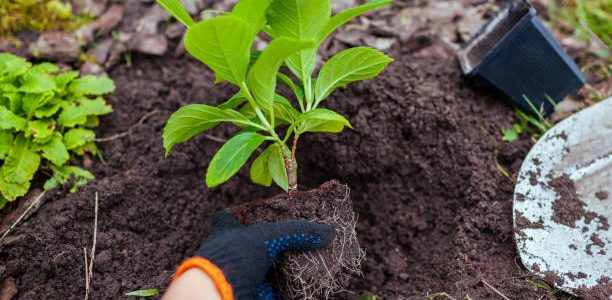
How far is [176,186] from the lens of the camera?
2.11 metres

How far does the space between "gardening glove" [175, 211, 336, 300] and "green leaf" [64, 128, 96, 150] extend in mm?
813

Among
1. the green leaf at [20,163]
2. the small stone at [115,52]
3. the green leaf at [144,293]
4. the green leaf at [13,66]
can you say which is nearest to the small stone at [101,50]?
the small stone at [115,52]

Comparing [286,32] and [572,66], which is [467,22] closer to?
[572,66]

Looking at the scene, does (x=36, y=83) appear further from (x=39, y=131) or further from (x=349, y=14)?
(x=349, y=14)

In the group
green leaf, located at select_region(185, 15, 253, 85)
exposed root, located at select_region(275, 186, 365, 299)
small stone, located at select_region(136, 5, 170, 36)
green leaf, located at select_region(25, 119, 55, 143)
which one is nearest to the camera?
green leaf, located at select_region(185, 15, 253, 85)

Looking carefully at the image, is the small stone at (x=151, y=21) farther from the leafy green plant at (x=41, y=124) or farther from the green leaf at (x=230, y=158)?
the green leaf at (x=230, y=158)

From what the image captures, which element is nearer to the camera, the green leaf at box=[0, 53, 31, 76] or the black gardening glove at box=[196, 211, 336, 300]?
the black gardening glove at box=[196, 211, 336, 300]

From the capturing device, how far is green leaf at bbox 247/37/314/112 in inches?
51.5

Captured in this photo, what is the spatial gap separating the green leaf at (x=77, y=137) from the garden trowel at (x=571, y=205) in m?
1.83

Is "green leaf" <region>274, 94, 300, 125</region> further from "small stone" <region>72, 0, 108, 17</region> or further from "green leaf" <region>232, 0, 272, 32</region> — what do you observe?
"small stone" <region>72, 0, 108, 17</region>

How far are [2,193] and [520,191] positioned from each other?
6.91 feet

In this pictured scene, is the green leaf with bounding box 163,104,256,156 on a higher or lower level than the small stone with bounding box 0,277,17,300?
higher

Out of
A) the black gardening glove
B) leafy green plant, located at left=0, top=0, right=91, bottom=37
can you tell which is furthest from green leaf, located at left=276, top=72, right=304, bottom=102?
leafy green plant, located at left=0, top=0, right=91, bottom=37

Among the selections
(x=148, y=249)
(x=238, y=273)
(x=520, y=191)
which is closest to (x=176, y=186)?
(x=148, y=249)
